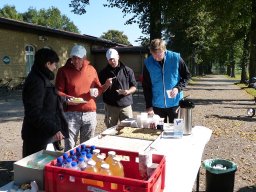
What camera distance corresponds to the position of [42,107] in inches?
132

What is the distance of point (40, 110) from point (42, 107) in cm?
7

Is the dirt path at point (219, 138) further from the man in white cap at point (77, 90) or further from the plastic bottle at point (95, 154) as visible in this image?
the plastic bottle at point (95, 154)

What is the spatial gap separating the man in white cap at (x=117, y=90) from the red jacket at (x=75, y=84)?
66cm

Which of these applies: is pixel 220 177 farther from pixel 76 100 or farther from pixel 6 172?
pixel 6 172

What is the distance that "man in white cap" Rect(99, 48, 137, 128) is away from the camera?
5.05 m

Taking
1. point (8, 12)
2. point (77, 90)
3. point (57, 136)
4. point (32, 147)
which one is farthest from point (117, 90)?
point (8, 12)

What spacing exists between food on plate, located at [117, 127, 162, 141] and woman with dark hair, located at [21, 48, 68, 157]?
680 millimetres

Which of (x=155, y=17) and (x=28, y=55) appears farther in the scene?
(x=28, y=55)

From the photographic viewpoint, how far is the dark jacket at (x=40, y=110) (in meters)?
3.25

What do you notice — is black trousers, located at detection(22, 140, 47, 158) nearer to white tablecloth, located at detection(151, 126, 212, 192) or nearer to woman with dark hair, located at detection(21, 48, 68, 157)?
woman with dark hair, located at detection(21, 48, 68, 157)

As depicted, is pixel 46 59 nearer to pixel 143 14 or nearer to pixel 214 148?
pixel 214 148

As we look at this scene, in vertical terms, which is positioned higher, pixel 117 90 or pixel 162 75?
pixel 162 75

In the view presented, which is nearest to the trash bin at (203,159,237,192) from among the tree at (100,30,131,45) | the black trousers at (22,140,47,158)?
the black trousers at (22,140,47,158)

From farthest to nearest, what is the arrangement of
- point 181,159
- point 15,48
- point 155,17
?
1. point 15,48
2. point 155,17
3. point 181,159
